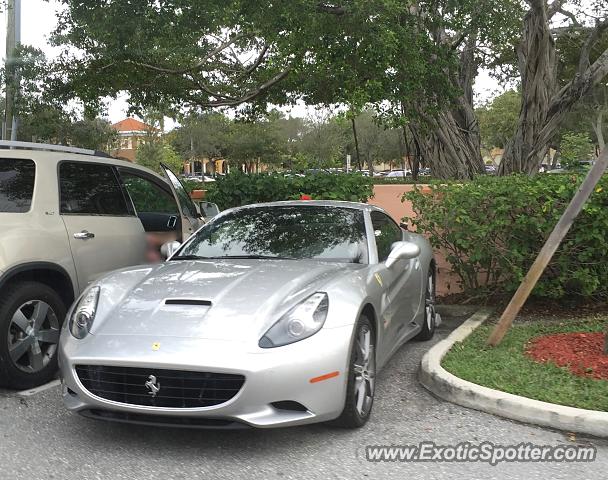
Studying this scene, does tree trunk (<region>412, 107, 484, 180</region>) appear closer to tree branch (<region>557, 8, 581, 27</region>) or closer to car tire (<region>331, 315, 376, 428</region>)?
tree branch (<region>557, 8, 581, 27</region>)

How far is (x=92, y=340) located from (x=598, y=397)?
10.7 feet

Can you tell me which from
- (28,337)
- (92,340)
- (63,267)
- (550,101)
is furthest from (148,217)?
(550,101)

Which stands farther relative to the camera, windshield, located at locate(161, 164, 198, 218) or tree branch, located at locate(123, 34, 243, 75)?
tree branch, located at locate(123, 34, 243, 75)

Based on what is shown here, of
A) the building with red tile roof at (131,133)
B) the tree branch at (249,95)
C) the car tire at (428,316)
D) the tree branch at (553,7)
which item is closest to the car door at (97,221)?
the car tire at (428,316)

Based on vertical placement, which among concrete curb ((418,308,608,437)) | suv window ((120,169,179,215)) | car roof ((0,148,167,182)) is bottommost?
concrete curb ((418,308,608,437))

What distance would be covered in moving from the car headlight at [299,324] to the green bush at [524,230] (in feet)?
11.6

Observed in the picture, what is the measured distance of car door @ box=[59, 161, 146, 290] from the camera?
5207mm

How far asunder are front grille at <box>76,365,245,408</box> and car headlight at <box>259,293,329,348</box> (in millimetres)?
295

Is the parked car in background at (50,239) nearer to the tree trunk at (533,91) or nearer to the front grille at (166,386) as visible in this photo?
the front grille at (166,386)

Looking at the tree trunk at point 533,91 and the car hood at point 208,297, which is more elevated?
the tree trunk at point 533,91

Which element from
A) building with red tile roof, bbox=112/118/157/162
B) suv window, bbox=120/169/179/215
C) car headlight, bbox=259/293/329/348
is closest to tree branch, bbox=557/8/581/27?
suv window, bbox=120/169/179/215

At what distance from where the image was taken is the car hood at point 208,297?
3.55 metres

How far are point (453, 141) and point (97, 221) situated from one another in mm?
10247

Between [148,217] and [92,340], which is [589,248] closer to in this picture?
[148,217]
